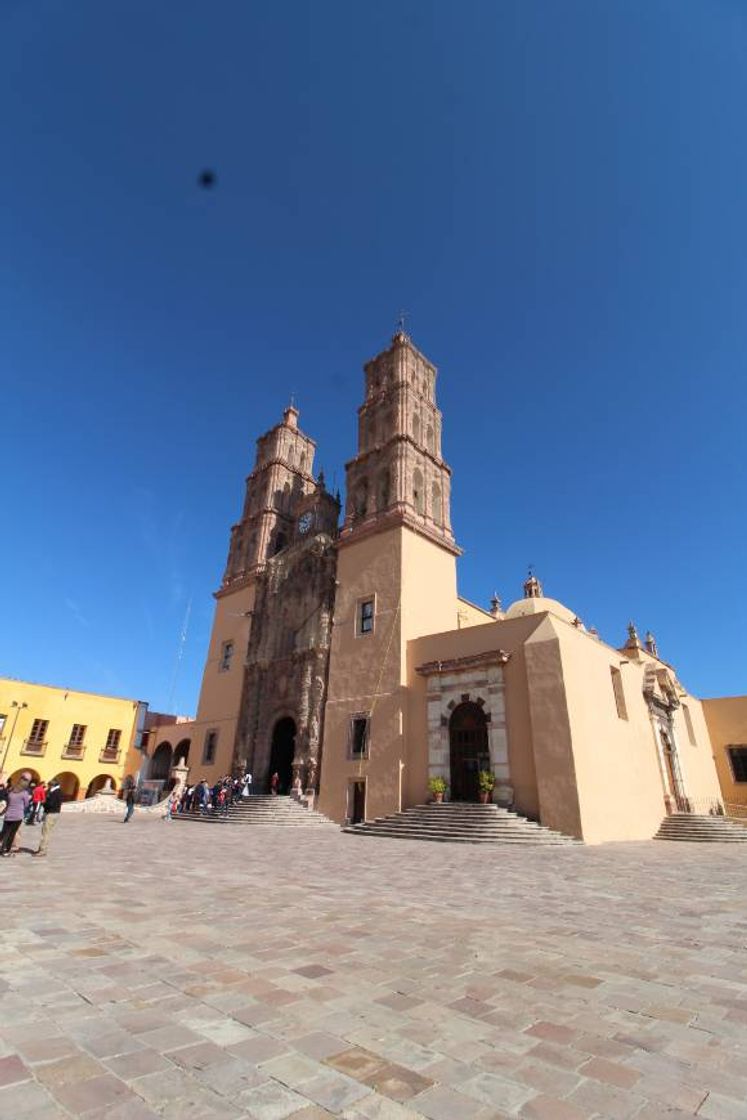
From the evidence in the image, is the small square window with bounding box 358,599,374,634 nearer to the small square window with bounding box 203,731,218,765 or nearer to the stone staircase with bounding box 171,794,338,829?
the stone staircase with bounding box 171,794,338,829

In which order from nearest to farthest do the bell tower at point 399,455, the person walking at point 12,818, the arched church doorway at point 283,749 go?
the person walking at point 12,818 → the bell tower at point 399,455 → the arched church doorway at point 283,749

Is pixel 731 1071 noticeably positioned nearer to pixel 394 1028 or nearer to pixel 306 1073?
pixel 394 1028

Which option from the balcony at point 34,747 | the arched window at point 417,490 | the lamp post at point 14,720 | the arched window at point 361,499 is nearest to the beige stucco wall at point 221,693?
the balcony at point 34,747

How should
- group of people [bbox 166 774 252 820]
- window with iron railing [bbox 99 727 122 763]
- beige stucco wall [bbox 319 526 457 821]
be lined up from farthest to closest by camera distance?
window with iron railing [bbox 99 727 122 763] < group of people [bbox 166 774 252 820] < beige stucco wall [bbox 319 526 457 821]

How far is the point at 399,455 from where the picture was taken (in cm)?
2692

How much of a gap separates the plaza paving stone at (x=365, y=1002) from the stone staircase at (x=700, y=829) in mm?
14471

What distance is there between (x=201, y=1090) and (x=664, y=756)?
2603cm

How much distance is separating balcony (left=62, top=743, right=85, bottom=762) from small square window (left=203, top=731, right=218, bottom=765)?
988 cm

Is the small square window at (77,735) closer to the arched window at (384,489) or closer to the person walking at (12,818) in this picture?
the arched window at (384,489)

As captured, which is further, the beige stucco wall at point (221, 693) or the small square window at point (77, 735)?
the small square window at point (77, 735)

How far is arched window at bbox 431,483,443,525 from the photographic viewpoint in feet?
91.6

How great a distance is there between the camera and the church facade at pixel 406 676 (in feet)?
58.7

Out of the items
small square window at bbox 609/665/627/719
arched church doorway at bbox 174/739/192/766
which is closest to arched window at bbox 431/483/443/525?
small square window at bbox 609/665/627/719

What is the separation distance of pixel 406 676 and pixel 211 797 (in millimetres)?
11928
